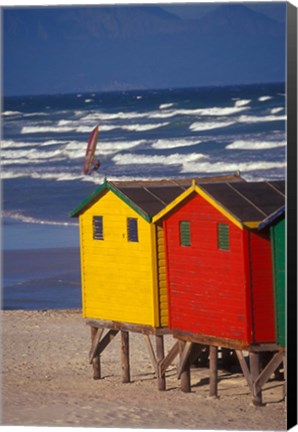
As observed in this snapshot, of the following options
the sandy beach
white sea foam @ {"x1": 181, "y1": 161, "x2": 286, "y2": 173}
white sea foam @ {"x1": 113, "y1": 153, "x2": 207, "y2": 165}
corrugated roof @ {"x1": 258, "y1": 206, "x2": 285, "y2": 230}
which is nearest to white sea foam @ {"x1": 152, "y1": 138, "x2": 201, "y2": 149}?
white sea foam @ {"x1": 113, "y1": 153, "x2": 207, "y2": 165}

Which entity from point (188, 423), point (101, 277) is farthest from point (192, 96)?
point (188, 423)

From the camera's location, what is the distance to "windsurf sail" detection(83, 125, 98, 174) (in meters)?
29.4

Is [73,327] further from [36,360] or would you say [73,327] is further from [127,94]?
[127,94]

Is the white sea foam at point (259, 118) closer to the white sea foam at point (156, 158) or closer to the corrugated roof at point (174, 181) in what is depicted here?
the corrugated roof at point (174, 181)

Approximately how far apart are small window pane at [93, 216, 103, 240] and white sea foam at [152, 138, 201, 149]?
1501 millimetres

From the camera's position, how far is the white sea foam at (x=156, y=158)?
97.0 ft

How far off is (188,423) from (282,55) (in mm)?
5417

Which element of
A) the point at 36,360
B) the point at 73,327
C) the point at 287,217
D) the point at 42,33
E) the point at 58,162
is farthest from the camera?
the point at 73,327

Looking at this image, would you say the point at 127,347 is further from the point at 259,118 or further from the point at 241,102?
the point at 259,118

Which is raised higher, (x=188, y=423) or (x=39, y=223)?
(x=39, y=223)

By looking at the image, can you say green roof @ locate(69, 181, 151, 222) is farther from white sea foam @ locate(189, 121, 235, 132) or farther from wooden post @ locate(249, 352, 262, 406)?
wooden post @ locate(249, 352, 262, 406)

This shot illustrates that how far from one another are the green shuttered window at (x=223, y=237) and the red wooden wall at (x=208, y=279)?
0.07m

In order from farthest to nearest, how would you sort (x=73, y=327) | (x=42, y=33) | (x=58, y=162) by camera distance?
1. (x=73, y=327)
2. (x=58, y=162)
3. (x=42, y=33)

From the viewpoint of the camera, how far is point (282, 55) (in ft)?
86.2
